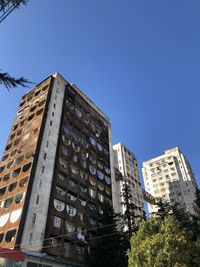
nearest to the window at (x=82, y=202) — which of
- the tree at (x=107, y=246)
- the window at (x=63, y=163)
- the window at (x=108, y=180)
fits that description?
the tree at (x=107, y=246)

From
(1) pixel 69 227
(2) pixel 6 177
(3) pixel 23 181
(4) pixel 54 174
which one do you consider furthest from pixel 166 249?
(2) pixel 6 177

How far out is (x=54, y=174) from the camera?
43125 millimetres

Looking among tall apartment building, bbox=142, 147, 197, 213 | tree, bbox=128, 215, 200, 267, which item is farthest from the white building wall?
tall apartment building, bbox=142, 147, 197, 213

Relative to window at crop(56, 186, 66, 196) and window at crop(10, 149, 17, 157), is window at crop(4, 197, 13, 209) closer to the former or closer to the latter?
window at crop(56, 186, 66, 196)

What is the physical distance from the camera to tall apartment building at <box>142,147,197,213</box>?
99250 millimetres

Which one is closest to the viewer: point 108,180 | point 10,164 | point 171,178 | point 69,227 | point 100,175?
point 69,227

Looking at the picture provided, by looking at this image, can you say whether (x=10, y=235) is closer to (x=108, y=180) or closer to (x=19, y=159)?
(x=19, y=159)

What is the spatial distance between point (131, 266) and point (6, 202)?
Answer: 23.9 meters

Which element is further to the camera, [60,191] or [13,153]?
[13,153]

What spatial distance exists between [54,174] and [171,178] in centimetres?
7297

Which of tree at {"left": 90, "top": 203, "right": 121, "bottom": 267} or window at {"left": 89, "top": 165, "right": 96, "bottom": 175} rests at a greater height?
window at {"left": 89, "top": 165, "right": 96, "bottom": 175}

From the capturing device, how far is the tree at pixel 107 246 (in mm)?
35875

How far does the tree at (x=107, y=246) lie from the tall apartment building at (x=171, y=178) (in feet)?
197

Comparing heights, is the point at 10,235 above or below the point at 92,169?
below
